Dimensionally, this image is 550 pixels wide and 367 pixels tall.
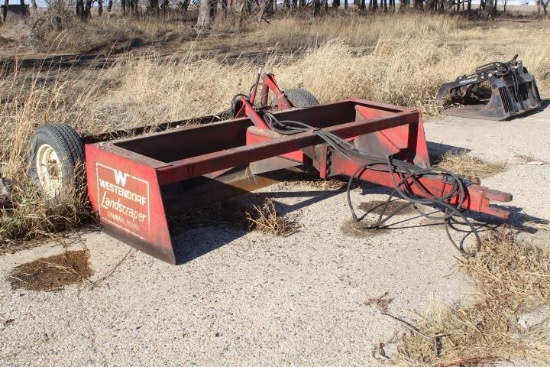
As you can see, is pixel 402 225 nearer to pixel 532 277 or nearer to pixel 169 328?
pixel 532 277

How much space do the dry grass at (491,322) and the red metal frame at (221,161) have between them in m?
0.36

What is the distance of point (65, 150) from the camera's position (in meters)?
4.80

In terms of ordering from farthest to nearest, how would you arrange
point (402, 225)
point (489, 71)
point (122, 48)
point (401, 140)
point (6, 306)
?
point (122, 48), point (489, 71), point (401, 140), point (402, 225), point (6, 306)

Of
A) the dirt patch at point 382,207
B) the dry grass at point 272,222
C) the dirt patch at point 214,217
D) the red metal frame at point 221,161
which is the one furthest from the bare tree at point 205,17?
the dry grass at point 272,222

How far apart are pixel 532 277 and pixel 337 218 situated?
1.64m

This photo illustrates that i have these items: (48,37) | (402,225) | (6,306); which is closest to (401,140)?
(402,225)

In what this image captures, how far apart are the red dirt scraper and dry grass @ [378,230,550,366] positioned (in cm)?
37

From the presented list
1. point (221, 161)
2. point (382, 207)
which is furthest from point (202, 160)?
point (382, 207)

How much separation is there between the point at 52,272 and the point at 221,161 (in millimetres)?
1311

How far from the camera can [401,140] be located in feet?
20.0

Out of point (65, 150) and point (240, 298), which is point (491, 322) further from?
point (65, 150)

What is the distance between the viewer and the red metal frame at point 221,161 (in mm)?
4117

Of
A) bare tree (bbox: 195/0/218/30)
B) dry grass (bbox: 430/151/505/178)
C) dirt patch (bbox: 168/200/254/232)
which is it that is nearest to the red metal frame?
dirt patch (bbox: 168/200/254/232)

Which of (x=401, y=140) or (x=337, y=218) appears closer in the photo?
(x=337, y=218)
